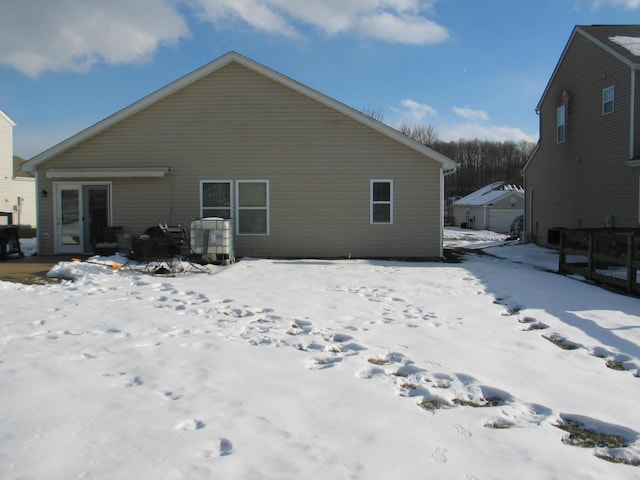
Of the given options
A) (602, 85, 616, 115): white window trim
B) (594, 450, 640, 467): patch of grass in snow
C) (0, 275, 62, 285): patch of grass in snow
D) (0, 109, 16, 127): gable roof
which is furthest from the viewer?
(0, 109, 16, 127): gable roof

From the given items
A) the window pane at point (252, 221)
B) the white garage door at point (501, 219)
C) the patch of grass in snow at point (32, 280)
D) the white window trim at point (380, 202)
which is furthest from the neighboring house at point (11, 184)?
the white garage door at point (501, 219)

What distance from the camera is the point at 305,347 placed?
18.3 ft

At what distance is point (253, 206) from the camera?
14492 millimetres

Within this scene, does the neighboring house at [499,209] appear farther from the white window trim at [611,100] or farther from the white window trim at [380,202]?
the white window trim at [380,202]

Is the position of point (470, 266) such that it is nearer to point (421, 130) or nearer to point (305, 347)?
point (305, 347)

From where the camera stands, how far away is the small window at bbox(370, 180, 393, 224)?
47.1ft

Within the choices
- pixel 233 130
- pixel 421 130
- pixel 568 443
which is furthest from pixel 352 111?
pixel 421 130

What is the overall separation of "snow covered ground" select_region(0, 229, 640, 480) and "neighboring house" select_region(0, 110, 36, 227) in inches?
999

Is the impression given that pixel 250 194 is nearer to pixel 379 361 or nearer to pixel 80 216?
pixel 80 216

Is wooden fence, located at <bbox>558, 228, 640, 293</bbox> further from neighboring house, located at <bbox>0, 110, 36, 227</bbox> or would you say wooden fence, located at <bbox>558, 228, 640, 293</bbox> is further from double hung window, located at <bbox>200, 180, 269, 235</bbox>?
neighboring house, located at <bbox>0, 110, 36, 227</bbox>

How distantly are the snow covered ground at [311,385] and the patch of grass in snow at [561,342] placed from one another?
0.07ft

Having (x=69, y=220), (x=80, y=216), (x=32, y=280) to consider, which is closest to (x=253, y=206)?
(x=80, y=216)

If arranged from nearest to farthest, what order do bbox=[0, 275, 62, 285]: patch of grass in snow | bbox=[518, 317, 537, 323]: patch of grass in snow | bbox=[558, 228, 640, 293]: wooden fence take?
1. bbox=[518, 317, 537, 323]: patch of grass in snow
2. bbox=[558, 228, 640, 293]: wooden fence
3. bbox=[0, 275, 62, 285]: patch of grass in snow

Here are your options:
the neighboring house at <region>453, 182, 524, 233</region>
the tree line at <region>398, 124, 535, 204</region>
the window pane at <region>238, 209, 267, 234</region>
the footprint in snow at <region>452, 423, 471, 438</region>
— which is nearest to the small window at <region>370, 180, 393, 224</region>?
the window pane at <region>238, 209, 267, 234</region>
